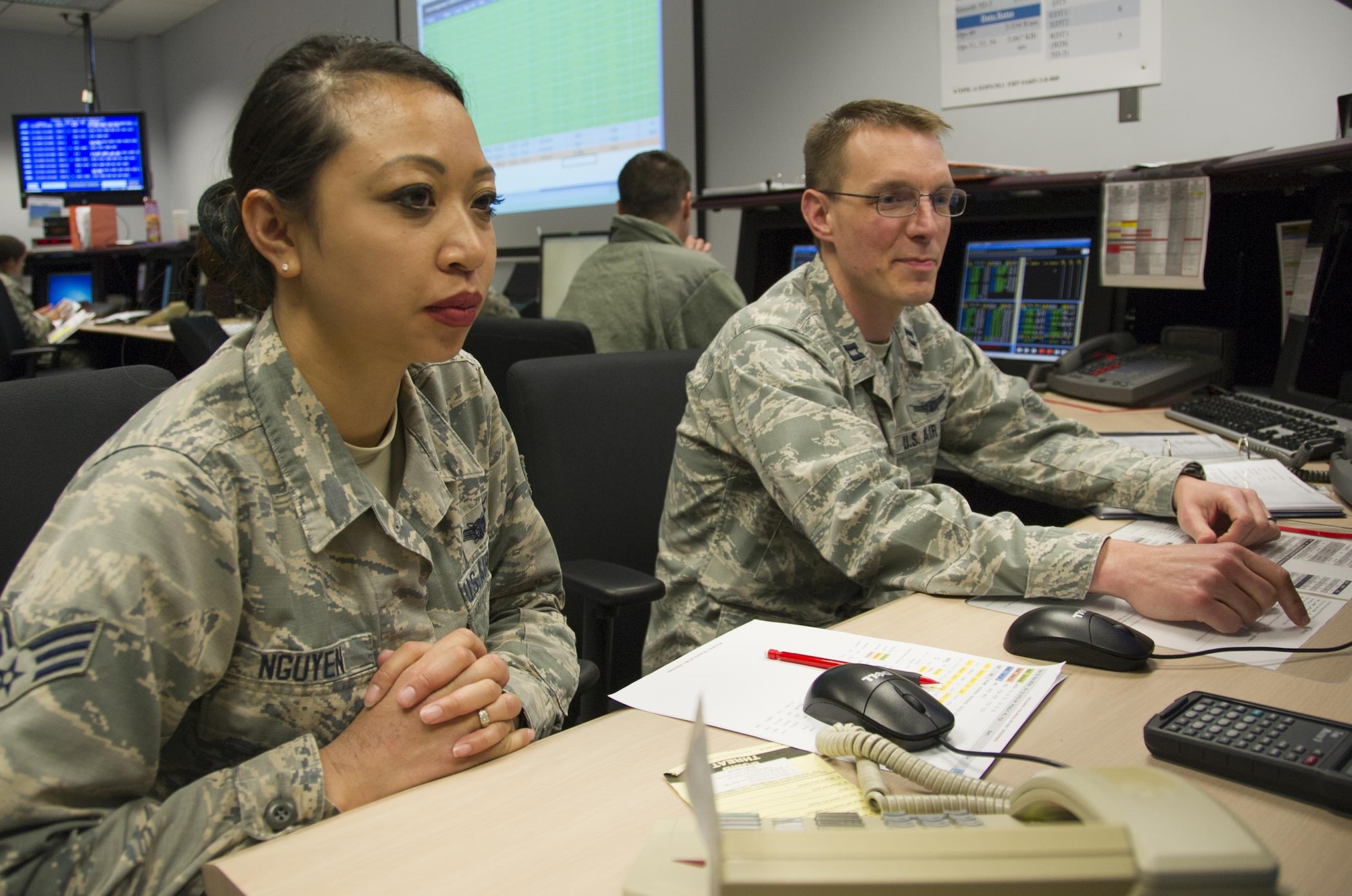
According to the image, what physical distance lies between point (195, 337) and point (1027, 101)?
2.59m

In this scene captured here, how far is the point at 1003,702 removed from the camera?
88 cm

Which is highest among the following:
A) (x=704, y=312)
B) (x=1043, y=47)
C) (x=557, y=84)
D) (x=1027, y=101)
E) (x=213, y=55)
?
(x=213, y=55)

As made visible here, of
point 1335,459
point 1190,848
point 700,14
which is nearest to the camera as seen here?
point 1190,848

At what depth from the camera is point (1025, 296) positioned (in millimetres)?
2482

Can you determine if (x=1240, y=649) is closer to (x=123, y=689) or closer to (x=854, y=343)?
(x=854, y=343)

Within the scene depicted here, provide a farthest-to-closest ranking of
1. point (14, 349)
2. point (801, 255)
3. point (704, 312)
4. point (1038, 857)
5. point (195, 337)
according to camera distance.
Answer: point (14, 349) < point (195, 337) < point (801, 255) < point (704, 312) < point (1038, 857)

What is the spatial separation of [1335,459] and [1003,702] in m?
1.00

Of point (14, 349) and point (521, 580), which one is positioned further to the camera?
point (14, 349)

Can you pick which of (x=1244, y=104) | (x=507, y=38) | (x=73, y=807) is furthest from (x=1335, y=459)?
(x=507, y=38)

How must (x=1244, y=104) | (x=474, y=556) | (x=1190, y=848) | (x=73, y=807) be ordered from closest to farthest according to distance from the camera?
1. (x=1190, y=848)
2. (x=73, y=807)
3. (x=474, y=556)
4. (x=1244, y=104)

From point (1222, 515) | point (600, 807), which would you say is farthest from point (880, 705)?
point (1222, 515)

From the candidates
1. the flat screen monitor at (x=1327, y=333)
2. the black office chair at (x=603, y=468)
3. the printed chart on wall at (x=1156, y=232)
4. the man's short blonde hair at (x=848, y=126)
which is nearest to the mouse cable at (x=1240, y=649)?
the black office chair at (x=603, y=468)

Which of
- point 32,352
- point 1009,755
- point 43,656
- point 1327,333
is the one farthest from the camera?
point 32,352

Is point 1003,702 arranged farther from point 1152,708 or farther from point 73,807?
point 73,807
